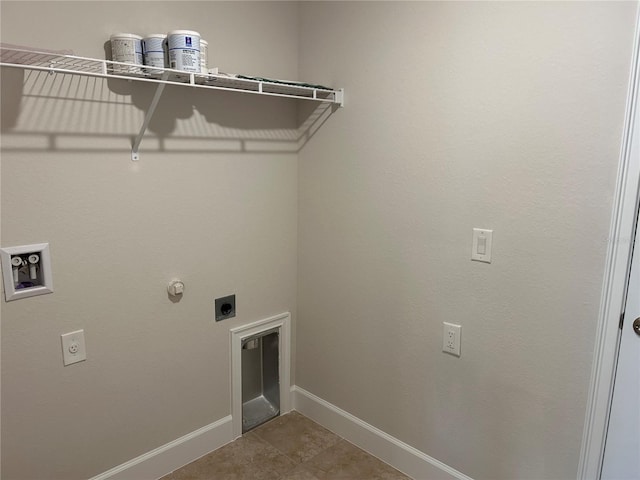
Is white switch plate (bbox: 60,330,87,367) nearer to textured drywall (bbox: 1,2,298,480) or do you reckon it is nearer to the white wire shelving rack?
textured drywall (bbox: 1,2,298,480)

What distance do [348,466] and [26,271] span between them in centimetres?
152

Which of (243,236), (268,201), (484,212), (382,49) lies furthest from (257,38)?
(484,212)

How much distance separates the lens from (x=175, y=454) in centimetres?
202

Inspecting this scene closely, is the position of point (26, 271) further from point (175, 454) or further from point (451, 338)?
point (451, 338)

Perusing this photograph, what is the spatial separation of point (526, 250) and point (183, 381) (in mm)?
1481

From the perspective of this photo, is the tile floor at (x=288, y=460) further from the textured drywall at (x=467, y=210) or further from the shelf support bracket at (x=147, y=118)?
the shelf support bracket at (x=147, y=118)

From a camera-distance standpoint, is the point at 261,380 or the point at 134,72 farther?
the point at 261,380

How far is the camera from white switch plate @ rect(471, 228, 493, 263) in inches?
64.1

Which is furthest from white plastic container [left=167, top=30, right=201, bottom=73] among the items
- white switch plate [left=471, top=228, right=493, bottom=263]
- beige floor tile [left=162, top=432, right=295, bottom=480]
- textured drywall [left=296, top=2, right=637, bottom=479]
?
beige floor tile [left=162, top=432, right=295, bottom=480]

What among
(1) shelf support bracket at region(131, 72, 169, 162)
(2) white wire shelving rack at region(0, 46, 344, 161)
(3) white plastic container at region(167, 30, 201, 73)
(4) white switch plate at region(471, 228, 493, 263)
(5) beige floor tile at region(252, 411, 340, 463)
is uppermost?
(3) white plastic container at region(167, 30, 201, 73)

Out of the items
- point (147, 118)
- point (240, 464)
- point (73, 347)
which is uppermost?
point (147, 118)

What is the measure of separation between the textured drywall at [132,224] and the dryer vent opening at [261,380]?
0.20 m

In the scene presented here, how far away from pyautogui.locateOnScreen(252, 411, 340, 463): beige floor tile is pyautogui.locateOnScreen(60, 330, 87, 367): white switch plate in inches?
38.8

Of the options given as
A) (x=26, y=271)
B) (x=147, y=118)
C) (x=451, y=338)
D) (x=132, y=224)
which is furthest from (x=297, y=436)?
(x=147, y=118)
